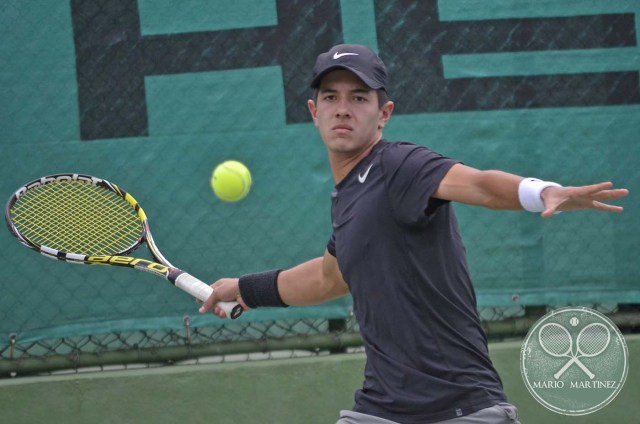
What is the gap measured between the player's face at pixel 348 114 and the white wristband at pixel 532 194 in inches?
29.5

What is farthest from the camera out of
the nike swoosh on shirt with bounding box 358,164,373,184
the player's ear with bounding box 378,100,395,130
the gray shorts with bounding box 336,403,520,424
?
the player's ear with bounding box 378,100,395,130

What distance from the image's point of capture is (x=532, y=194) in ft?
9.29

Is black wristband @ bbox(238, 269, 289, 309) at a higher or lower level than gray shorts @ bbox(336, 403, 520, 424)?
higher

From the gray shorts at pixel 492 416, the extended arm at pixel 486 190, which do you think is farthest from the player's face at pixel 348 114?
the gray shorts at pixel 492 416

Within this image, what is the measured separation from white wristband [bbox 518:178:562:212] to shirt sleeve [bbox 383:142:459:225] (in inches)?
10.1

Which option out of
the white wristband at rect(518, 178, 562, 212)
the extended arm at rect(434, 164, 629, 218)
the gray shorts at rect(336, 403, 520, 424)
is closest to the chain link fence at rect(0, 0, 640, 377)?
the gray shorts at rect(336, 403, 520, 424)

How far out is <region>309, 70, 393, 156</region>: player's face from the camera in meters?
3.48

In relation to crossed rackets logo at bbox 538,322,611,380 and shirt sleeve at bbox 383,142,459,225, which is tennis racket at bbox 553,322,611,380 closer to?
crossed rackets logo at bbox 538,322,611,380

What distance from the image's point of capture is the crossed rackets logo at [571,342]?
585 centimetres

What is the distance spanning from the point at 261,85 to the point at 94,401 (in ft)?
5.86

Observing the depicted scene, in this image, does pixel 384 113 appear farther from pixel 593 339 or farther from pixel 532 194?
pixel 593 339

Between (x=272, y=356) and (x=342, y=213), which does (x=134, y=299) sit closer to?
(x=272, y=356)

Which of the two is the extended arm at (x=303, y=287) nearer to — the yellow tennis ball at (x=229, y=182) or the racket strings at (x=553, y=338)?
the yellow tennis ball at (x=229, y=182)

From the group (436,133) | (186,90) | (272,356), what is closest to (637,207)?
(436,133)
